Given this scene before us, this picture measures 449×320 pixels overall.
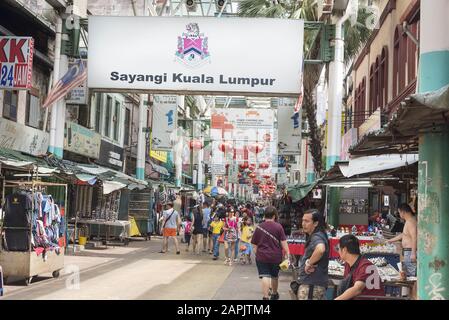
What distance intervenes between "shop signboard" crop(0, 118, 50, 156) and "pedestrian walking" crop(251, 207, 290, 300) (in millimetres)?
11033

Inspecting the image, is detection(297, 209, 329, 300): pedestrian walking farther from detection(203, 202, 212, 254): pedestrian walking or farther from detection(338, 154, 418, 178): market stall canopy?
detection(203, 202, 212, 254): pedestrian walking

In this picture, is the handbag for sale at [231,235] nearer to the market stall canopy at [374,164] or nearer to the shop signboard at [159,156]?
the market stall canopy at [374,164]

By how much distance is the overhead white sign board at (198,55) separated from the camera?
62.3 feet

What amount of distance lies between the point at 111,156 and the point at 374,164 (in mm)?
22062

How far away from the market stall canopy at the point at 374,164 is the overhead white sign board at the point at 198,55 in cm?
620

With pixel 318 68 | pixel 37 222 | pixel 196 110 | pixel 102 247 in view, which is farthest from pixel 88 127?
pixel 196 110

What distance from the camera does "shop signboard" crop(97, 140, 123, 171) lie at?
30.9 meters

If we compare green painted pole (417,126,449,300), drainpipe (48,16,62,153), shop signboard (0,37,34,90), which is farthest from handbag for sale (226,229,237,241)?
green painted pole (417,126,449,300)

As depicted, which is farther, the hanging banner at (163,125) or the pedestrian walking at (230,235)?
the hanging banner at (163,125)

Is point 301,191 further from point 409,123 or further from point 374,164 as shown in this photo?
point 409,123

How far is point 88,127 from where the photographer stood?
29.0 m

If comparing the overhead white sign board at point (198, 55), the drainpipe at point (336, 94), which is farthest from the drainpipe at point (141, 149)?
the drainpipe at point (336, 94)

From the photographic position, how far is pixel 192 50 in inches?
752

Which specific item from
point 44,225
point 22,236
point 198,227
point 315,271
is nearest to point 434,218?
point 315,271
